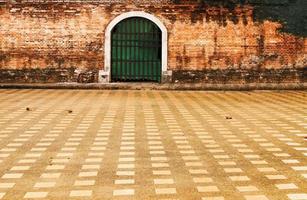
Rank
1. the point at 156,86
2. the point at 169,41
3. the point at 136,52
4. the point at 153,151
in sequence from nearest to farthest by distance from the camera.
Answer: the point at 153,151
the point at 156,86
the point at 169,41
the point at 136,52

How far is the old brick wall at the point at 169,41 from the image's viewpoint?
56.0 feet

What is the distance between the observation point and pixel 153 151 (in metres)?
6.49

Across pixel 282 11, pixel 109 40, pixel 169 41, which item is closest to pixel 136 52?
pixel 109 40

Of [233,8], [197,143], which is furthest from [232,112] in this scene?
[233,8]

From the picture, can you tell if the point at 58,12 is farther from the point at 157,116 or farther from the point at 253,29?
the point at 157,116

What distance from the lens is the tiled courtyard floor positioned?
4.70 meters

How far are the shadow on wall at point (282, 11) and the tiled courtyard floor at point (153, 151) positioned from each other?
5.83 metres

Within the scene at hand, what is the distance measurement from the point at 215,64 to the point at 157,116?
7.89 meters

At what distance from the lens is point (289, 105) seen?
471 inches

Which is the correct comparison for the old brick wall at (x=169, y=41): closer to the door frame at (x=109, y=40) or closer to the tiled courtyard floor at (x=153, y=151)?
the door frame at (x=109, y=40)

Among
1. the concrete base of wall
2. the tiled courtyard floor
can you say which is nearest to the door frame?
the concrete base of wall

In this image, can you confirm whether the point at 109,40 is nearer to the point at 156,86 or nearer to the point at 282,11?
the point at 156,86

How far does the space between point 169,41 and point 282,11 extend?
4.12m

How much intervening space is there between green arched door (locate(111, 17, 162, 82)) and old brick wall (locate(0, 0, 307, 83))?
53 centimetres
